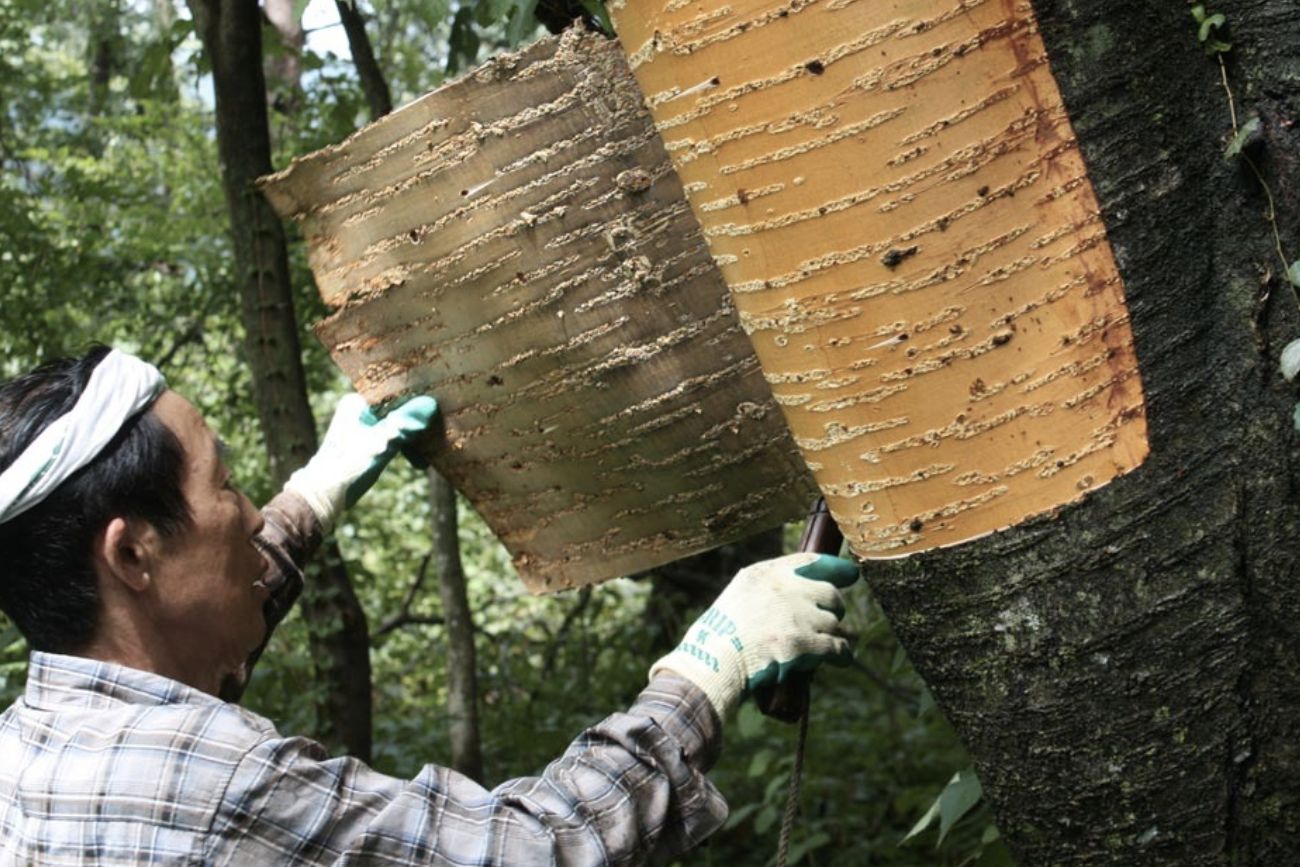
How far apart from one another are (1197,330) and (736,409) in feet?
2.11

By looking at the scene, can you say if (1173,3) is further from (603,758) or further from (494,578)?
(494,578)

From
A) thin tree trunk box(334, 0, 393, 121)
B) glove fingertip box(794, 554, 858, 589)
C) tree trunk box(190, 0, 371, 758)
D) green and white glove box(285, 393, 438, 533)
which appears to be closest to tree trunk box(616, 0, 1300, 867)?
glove fingertip box(794, 554, 858, 589)

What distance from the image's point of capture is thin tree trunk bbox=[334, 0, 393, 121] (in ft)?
11.0

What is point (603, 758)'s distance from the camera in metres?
1.51

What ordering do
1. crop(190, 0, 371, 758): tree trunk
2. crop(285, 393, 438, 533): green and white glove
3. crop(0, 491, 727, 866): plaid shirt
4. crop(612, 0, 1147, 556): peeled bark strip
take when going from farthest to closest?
crop(190, 0, 371, 758): tree trunk, crop(285, 393, 438, 533): green and white glove, crop(0, 491, 727, 866): plaid shirt, crop(612, 0, 1147, 556): peeled bark strip

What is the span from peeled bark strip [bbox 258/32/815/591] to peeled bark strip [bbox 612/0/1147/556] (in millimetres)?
425

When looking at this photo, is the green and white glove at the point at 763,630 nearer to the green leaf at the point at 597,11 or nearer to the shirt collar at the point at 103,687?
the shirt collar at the point at 103,687

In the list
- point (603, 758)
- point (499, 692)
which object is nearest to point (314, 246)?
point (603, 758)

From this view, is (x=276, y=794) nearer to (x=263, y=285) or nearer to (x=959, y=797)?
(x=959, y=797)

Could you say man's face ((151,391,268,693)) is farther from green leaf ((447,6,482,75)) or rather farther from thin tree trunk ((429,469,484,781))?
thin tree trunk ((429,469,484,781))

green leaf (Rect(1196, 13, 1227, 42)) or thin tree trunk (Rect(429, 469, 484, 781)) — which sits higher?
thin tree trunk (Rect(429, 469, 484, 781))

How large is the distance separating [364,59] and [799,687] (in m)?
2.33

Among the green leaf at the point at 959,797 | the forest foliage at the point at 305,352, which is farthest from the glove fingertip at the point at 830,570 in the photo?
the forest foliage at the point at 305,352

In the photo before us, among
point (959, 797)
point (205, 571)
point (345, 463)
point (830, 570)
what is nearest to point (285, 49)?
point (345, 463)
